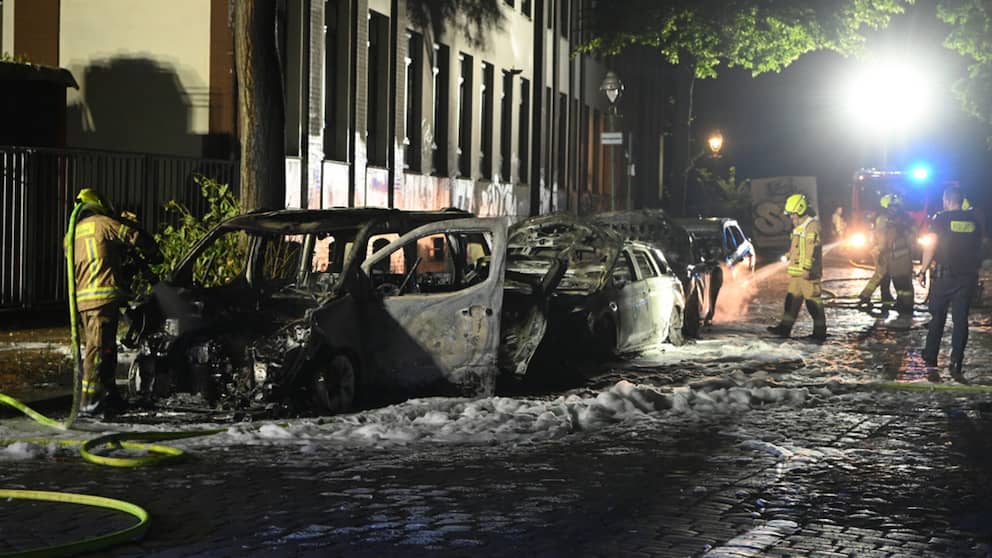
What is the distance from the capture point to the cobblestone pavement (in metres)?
6.39

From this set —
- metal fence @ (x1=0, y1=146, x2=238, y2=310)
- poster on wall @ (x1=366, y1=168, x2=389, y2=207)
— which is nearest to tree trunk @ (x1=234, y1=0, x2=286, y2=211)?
metal fence @ (x1=0, y1=146, x2=238, y2=310)

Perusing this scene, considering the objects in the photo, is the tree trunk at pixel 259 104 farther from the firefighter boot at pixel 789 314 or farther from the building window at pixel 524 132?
the building window at pixel 524 132

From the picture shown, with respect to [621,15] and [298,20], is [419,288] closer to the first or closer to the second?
[298,20]

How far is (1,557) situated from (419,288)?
6991 millimetres

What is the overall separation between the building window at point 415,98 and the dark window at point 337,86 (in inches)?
145

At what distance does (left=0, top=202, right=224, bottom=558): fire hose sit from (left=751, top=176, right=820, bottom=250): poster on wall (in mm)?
39952

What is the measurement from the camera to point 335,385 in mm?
10586

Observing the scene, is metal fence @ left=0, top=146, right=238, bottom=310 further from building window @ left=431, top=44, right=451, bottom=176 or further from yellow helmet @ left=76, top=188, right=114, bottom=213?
building window @ left=431, top=44, right=451, bottom=176

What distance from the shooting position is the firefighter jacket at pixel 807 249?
1712 cm

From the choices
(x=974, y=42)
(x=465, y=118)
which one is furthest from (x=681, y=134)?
(x=465, y=118)

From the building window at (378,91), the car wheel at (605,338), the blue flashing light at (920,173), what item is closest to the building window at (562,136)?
the blue flashing light at (920,173)

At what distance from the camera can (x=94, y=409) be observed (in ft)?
34.8

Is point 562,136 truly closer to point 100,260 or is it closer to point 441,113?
point 441,113

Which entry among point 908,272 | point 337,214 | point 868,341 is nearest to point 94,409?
point 337,214
